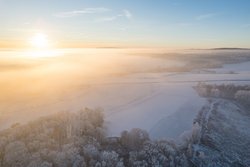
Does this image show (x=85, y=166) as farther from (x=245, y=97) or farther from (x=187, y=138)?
(x=245, y=97)

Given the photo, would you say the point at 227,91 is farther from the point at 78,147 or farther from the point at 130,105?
the point at 78,147

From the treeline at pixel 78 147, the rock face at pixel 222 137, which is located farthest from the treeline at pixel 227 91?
the treeline at pixel 78 147

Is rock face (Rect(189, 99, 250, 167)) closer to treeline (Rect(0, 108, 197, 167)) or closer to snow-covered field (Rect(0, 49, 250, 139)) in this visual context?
treeline (Rect(0, 108, 197, 167))

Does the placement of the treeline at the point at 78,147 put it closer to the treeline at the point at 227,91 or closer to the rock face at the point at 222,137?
the rock face at the point at 222,137

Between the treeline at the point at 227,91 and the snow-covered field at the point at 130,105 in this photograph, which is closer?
the snow-covered field at the point at 130,105

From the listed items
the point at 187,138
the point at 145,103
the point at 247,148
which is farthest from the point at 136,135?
the point at 145,103

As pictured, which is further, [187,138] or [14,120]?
[14,120]
